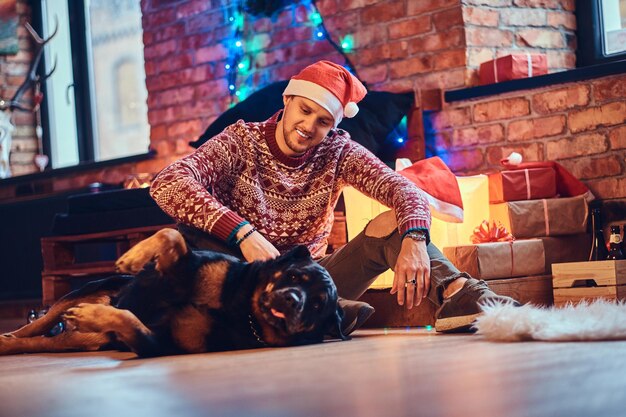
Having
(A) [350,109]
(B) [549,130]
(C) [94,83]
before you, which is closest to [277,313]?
(A) [350,109]

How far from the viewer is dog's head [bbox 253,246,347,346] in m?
2.49

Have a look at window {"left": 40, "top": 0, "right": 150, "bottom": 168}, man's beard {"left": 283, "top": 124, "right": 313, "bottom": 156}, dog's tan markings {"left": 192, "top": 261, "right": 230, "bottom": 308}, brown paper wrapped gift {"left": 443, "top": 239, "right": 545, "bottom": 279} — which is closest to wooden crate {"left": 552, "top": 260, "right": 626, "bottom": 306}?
brown paper wrapped gift {"left": 443, "top": 239, "right": 545, "bottom": 279}

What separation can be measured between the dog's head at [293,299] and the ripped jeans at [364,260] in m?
0.28

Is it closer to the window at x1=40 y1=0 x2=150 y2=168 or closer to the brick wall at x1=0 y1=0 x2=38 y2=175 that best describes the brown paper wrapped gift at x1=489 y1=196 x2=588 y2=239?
the window at x1=40 y1=0 x2=150 y2=168

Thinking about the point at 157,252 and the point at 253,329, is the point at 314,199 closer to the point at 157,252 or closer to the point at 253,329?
the point at 253,329

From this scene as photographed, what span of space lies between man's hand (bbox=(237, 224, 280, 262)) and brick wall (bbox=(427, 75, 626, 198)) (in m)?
1.93

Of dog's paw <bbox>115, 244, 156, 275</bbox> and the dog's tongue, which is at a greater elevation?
dog's paw <bbox>115, 244, 156, 275</bbox>

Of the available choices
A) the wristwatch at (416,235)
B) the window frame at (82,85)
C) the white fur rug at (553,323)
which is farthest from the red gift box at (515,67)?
the window frame at (82,85)

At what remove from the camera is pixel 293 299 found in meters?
2.47

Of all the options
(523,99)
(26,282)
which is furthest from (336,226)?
(26,282)

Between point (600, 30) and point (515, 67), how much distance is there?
0.54 m

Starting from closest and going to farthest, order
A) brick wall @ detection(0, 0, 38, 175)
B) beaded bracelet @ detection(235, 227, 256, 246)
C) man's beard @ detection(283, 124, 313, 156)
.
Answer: beaded bracelet @ detection(235, 227, 256, 246), man's beard @ detection(283, 124, 313, 156), brick wall @ detection(0, 0, 38, 175)

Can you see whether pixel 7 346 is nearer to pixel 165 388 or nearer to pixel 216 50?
pixel 165 388

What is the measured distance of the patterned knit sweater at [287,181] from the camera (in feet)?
9.65
